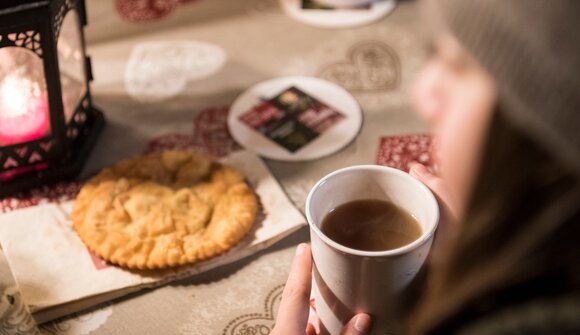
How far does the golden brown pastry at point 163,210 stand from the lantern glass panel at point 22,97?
120 millimetres

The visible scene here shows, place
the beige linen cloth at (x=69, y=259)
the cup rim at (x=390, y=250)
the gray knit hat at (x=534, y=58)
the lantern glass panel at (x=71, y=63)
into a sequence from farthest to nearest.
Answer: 1. the lantern glass panel at (x=71, y=63)
2. the beige linen cloth at (x=69, y=259)
3. the cup rim at (x=390, y=250)
4. the gray knit hat at (x=534, y=58)

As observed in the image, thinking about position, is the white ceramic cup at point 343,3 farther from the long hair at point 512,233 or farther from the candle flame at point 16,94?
the long hair at point 512,233

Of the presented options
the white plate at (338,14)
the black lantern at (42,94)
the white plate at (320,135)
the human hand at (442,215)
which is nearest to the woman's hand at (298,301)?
the human hand at (442,215)

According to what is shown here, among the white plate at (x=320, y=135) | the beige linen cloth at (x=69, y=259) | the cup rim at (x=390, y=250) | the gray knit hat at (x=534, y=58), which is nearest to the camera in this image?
the gray knit hat at (x=534, y=58)

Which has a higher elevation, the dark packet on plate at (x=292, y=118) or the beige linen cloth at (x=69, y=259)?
the dark packet on plate at (x=292, y=118)

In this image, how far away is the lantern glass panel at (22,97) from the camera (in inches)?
34.6

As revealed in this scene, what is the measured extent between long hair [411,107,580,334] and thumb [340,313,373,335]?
0.15 metres

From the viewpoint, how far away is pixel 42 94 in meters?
0.92

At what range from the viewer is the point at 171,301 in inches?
34.3

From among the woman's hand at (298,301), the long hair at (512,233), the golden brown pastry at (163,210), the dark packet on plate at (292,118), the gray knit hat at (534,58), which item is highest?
the gray knit hat at (534,58)

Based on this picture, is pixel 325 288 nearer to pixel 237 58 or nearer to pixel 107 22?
pixel 237 58

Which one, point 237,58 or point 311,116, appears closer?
point 311,116

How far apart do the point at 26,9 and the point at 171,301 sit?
427 mm

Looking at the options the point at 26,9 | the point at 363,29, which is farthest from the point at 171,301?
the point at 363,29
